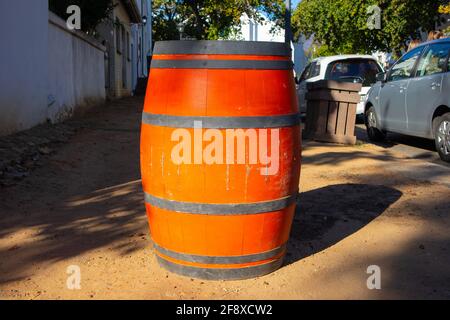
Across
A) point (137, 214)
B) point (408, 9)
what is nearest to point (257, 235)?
point (137, 214)

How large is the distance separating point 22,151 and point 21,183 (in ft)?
4.34

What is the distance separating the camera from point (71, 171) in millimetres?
6516

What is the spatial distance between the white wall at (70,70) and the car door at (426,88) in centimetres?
611

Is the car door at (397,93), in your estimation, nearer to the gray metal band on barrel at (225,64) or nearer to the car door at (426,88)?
the car door at (426,88)

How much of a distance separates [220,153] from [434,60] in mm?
5974

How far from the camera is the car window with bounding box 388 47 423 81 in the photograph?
28.9ft

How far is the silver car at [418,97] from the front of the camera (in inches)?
306

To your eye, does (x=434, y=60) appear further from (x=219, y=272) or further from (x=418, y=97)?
(x=219, y=272)

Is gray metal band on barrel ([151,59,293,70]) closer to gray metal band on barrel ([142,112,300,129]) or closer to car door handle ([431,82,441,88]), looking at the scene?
gray metal band on barrel ([142,112,300,129])

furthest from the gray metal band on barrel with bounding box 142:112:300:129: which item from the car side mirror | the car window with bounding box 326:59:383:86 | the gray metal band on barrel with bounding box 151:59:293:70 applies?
the car window with bounding box 326:59:383:86

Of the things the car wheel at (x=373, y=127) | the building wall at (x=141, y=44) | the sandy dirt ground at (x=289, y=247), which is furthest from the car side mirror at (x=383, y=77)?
the building wall at (x=141, y=44)

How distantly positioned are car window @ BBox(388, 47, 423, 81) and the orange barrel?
236 inches

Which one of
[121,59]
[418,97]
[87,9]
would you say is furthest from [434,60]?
[121,59]

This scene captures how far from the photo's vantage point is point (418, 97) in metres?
8.37
